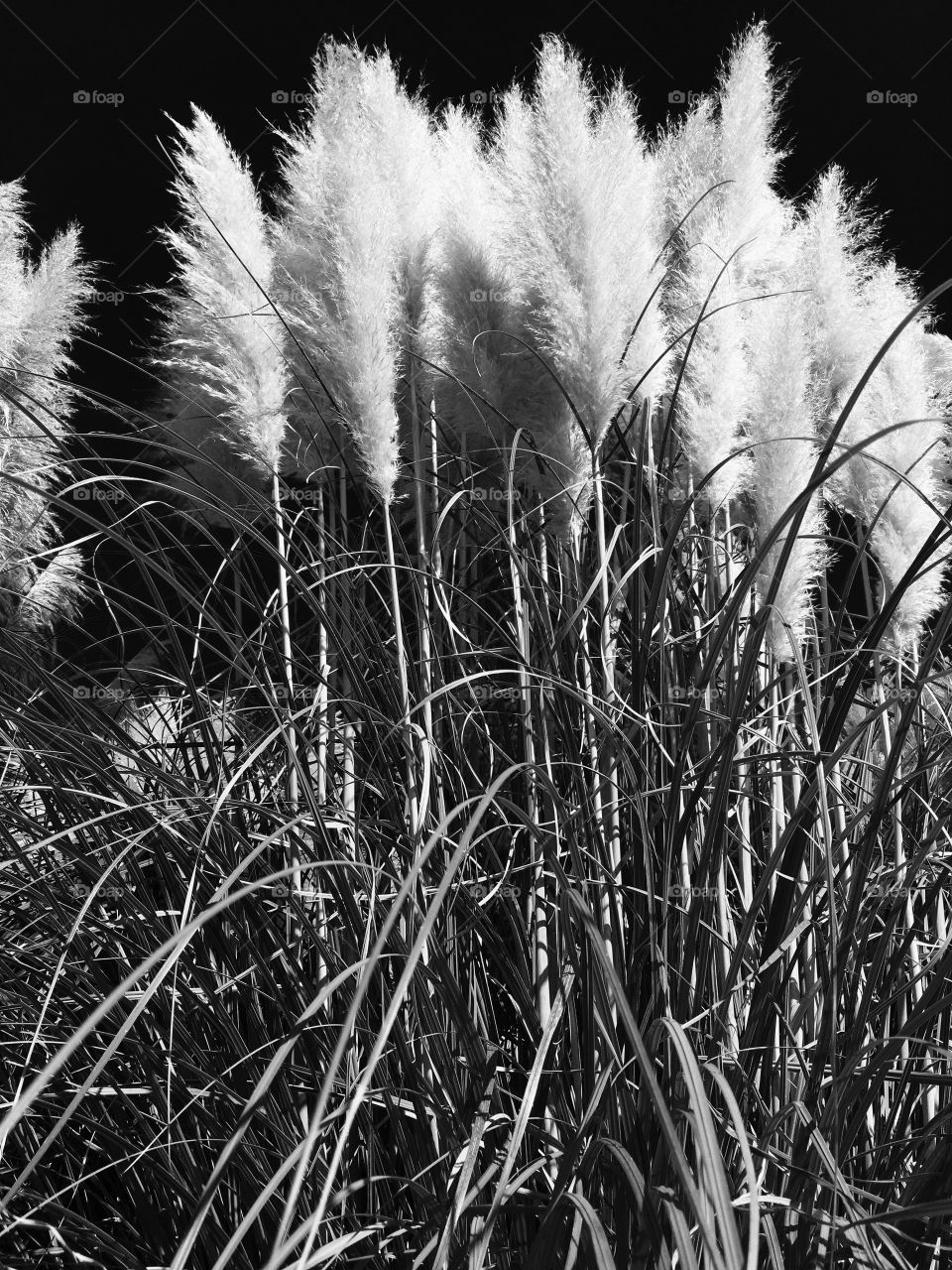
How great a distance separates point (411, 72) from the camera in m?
4.01

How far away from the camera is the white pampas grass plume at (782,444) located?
5.34ft

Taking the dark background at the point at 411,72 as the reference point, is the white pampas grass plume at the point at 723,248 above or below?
below

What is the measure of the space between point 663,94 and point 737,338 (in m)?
2.65

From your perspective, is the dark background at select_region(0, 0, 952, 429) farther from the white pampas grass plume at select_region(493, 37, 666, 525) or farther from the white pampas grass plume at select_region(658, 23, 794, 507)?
the white pampas grass plume at select_region(493, 37, 666, 525)

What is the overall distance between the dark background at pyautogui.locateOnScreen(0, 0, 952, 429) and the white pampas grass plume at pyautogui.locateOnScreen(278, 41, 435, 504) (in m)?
2.16

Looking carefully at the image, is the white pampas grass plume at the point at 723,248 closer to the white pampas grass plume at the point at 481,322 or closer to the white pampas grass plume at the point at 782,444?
the white pampas grass plume at the point at 782,444

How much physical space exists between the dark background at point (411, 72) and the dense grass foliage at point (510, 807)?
6.15ft

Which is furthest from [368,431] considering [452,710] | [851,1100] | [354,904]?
[851,1100]

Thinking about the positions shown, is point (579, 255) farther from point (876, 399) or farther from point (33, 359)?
point (33, 359)

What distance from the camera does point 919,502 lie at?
2047mm

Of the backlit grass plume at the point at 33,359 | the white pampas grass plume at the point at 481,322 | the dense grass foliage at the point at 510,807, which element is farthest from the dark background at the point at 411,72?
the white pampas grass plume at the point at 481,322

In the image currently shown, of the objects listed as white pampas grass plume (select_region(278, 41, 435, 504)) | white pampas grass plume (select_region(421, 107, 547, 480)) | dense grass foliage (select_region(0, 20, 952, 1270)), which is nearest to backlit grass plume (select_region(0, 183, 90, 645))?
dense grass foliage (select_region(0, 20, 952, 1270))

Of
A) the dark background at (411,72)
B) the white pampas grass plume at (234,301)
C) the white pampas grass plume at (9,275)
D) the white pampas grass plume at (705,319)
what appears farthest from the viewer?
the dark background at (411,72)

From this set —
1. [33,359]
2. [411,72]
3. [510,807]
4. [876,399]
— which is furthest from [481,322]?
[411,72]
